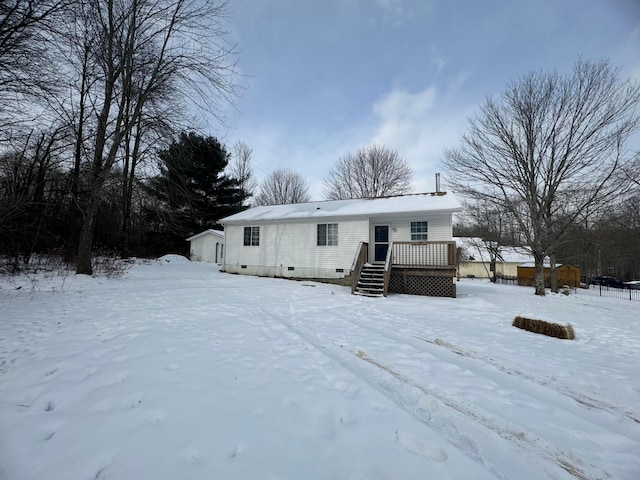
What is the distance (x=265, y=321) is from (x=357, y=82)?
12093 millimetres

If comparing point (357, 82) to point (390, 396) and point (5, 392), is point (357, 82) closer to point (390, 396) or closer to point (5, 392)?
point (390, 396)

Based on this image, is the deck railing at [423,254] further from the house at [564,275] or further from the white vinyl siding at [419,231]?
the house at [564,275]

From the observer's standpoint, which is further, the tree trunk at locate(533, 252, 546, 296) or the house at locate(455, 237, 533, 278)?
the house at locate(455, 237, 533, 278)

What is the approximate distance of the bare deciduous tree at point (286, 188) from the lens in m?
33.4

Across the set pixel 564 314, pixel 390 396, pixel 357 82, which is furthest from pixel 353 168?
pixel 390 396

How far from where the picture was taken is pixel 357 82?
510 inches

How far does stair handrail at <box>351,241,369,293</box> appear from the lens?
1068 centimetres

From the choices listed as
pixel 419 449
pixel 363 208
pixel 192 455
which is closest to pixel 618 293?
pixel 363 208

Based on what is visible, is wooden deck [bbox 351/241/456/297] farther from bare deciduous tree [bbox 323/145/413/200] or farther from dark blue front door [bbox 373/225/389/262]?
bare deciduous tree [bbox 323/145/413/200]

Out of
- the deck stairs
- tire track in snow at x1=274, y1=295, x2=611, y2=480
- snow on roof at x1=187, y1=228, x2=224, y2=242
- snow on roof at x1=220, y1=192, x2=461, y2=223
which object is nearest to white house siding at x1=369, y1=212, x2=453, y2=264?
snow on roof at x1=220, y1=192, x2=461, y2=223

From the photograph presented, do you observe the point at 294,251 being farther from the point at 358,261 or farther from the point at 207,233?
the point at 207,233

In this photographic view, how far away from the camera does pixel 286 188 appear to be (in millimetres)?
33594

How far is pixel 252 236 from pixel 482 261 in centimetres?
3178

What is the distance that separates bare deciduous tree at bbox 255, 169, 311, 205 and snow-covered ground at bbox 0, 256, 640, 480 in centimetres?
2881
